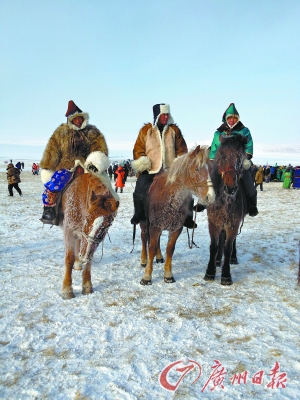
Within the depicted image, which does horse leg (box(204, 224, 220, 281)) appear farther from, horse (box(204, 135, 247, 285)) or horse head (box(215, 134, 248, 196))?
horse head (box(215, 134, 248, 196))

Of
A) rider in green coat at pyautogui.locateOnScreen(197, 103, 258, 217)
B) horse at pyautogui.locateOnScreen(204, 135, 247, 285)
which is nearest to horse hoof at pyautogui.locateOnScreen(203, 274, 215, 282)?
horse at pyautogui.locateOnScreen(204, 135, 247, 285)

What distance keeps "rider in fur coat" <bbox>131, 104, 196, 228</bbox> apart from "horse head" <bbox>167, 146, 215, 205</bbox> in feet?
1.97

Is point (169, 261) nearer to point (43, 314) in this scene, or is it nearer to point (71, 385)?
point (43, 314)

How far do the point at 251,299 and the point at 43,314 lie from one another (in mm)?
2880

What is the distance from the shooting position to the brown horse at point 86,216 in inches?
139

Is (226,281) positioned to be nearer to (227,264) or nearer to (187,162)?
(227,264)

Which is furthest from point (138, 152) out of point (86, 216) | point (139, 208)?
point (86, 216)

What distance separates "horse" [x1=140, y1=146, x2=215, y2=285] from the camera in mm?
4379

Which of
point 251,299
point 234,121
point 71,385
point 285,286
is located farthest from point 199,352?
point 234,121

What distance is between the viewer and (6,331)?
10.9 ft

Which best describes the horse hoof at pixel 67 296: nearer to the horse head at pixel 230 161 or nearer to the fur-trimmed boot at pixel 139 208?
the fur-trimmed boot at pixel 139 208

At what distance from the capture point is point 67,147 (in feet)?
14.8

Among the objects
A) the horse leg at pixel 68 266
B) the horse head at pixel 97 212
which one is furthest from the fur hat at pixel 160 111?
the horse leg at pixel 68 266

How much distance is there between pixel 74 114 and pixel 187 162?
1867mm
